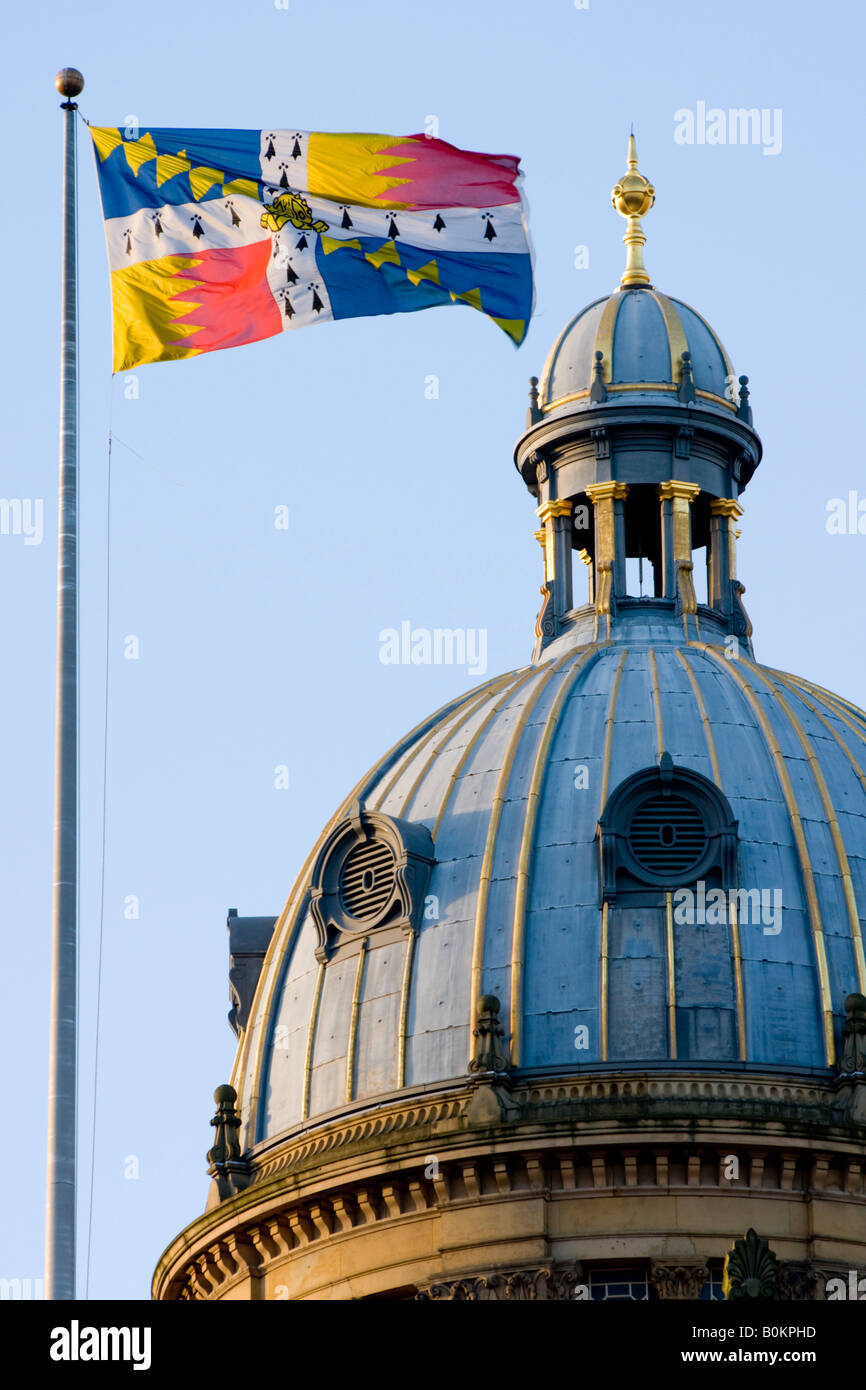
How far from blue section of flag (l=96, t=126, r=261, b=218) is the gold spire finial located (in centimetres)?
3136

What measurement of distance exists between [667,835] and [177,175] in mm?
20938

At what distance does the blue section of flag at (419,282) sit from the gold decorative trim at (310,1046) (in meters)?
18.9

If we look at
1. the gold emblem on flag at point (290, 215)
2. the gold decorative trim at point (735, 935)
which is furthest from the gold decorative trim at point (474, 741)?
the gold emblem on flag at point (290, 215)

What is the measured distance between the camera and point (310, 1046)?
76.1 meters

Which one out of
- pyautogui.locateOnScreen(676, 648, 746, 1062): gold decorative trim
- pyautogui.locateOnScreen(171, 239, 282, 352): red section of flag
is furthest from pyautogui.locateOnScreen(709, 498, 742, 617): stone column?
pyautogui.locateOnScreen(171, 239, 282, 352): red section of flag

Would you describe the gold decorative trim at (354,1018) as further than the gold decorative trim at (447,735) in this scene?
No

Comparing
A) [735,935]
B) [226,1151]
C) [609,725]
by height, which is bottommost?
[226,1151]

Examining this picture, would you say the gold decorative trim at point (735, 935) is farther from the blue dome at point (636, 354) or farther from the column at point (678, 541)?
the blue dome at point (636, 354)

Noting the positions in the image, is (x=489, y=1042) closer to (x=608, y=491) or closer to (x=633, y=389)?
(x=608, y=491)

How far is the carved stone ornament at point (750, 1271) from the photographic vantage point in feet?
196

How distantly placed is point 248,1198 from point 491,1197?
5341 millimetres

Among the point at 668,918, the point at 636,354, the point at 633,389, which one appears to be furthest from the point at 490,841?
the point at 636,354

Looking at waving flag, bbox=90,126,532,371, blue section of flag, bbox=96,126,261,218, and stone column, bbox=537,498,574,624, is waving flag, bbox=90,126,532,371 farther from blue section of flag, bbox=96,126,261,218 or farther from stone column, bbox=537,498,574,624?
stone column, bbox=537,498,574,624
